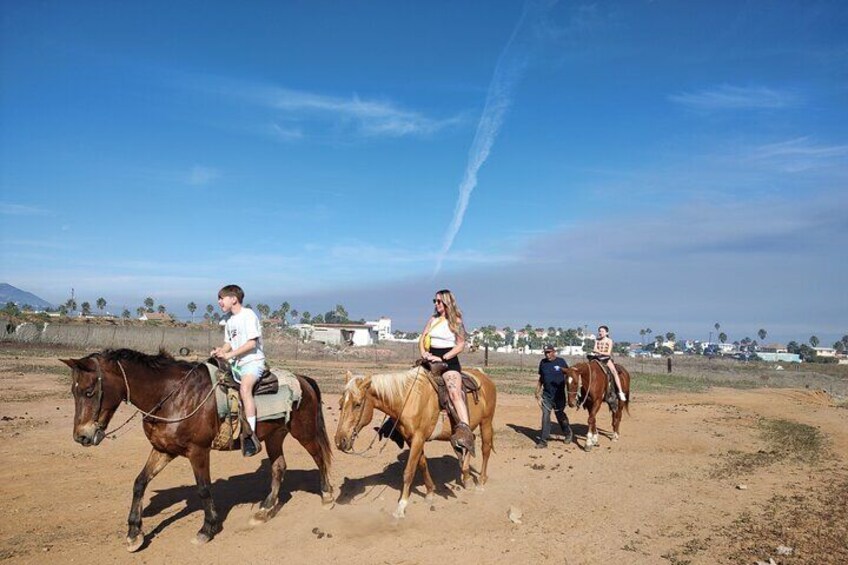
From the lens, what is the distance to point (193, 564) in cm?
646

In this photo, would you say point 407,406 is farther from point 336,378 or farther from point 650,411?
point 336,378

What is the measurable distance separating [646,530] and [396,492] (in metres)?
4.06

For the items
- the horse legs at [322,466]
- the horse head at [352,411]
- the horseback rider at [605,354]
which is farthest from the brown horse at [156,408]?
the horseback rider at [605,354]

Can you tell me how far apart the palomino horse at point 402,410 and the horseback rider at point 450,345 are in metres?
A: 0.31

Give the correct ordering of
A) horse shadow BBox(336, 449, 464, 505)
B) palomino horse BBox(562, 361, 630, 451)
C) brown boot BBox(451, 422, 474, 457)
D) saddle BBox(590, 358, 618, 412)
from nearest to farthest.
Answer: brown boot BBox(451, 422, 474, 457)
horse shadow BBox(336, 449, 464, 505)
palomino horse BBox(562, 361, 630, 451)
saddle BBox(590, 358, 618, 412)

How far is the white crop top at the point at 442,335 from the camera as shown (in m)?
9.05

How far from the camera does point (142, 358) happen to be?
24.4 ft

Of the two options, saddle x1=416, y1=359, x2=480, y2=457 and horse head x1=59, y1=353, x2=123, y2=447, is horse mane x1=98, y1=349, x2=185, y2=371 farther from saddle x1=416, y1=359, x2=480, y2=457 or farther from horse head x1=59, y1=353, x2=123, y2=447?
saddle x1=416, y1=359, x2=480, y2=457

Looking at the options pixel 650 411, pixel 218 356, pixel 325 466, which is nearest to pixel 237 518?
pixel 325 466

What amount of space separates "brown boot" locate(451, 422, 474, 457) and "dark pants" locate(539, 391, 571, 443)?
5.68 metres

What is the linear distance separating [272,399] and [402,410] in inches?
76.9

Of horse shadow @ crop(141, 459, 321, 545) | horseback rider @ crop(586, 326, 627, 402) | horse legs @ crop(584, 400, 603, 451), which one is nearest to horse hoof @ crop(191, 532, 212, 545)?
horse shadow @ crop(141, 459, 321, 545)

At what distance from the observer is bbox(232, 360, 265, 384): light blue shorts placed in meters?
7.74

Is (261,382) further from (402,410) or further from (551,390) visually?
(551,390)
